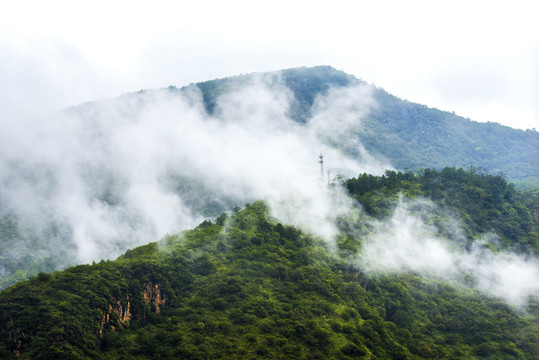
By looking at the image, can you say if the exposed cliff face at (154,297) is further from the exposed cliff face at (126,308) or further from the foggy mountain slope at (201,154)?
the foggy mountain slope at (201,154)

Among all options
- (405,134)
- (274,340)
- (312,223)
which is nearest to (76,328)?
(274,340)

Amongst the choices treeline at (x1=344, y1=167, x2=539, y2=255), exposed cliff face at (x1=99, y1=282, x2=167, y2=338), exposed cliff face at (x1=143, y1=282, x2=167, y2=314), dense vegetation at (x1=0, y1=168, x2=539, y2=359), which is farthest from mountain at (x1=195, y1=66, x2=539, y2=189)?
exposed cliff face at (x1=99, y1=282, x2=167, y2=338)

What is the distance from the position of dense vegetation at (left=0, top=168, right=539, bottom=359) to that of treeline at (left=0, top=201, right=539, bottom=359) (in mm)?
123

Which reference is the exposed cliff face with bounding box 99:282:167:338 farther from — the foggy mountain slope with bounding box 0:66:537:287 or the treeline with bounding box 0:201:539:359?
the foggy mountain slope with bounding box 0:66:537:287

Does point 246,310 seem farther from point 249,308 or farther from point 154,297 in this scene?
point 154,297

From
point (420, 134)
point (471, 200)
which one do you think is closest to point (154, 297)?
point (471, 200)

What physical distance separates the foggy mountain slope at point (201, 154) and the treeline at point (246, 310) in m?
14.6

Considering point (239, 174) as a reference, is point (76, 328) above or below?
below

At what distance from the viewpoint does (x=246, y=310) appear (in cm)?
4522

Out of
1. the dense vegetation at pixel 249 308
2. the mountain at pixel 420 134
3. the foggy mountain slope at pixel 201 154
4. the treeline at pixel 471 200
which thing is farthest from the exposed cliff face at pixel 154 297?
the mountain at pixel 420 134

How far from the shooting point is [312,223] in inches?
2598

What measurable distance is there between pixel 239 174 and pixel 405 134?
67181 mm

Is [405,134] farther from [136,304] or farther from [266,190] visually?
[136,304]

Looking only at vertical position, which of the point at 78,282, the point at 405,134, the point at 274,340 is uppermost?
the point at 405,134
